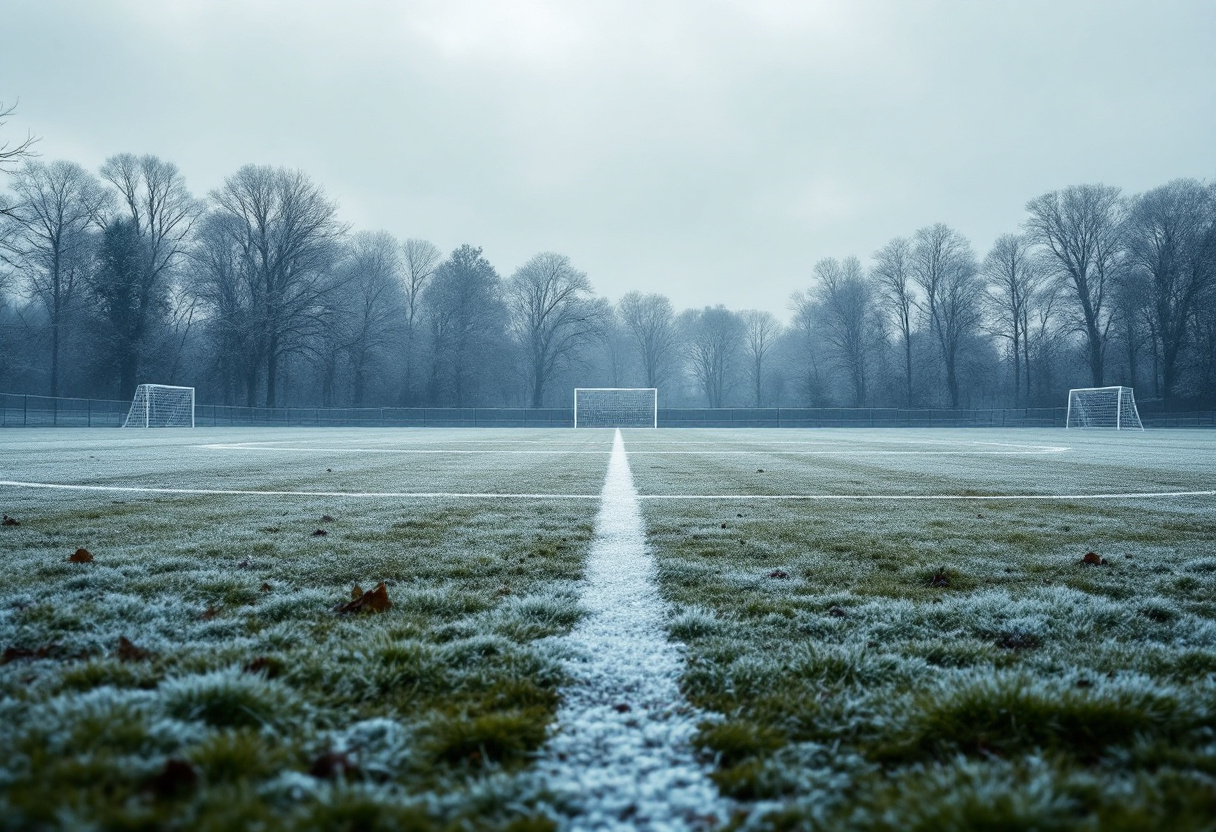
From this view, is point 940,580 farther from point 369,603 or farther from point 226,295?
point 226,295

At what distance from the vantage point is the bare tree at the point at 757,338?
75.7 m

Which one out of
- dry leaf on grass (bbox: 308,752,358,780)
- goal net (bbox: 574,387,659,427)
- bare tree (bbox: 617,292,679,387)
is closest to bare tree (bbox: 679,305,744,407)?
bare tree (bbox: 617,292,679,387)

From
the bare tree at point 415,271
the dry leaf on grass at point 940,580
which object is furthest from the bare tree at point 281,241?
the dry leaf on grass at point 940,580

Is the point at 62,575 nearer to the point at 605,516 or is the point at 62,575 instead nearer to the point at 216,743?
the point at 216,743

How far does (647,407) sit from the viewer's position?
189ft

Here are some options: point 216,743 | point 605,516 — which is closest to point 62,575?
point 216,743

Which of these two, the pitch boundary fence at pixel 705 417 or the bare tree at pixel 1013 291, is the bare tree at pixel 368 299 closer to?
the pitch boundary fence at pixel 705 417

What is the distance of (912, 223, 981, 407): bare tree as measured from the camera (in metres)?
53.8

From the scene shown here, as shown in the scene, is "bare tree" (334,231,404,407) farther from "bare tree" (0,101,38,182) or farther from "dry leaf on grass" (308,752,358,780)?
"dry leaf on grass" (308,752,358,780)

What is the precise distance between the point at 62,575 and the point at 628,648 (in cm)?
243

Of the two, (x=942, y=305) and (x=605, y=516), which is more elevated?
(x=942, y=305)

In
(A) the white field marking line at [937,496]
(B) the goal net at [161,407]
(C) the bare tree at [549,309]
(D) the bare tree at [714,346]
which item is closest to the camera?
(A) the white field marking line at [937,496]

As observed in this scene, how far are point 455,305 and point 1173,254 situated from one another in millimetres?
Answer: 48756

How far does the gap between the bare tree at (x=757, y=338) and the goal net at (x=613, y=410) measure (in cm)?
2032
